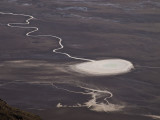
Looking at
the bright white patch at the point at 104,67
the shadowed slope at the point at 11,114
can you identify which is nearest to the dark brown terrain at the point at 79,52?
the bright white patch at the point at 104,67

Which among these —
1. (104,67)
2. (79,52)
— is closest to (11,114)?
(104,67)

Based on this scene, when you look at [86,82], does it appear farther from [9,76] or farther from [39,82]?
[9,76]

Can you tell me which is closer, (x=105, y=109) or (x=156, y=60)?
(x=105, y=109)

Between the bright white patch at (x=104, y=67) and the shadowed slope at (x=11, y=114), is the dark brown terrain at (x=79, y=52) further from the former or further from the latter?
the shadowed slope at (x=11, y=114)

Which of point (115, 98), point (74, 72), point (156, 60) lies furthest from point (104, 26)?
point (115, 98)

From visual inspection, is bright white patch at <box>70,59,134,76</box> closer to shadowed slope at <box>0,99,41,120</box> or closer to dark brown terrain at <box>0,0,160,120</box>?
dark brown terrain at <box>0,0,160,120</box>

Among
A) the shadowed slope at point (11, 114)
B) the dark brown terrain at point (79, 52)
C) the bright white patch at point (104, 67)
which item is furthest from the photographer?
the bright white patch at point (104, 67)
